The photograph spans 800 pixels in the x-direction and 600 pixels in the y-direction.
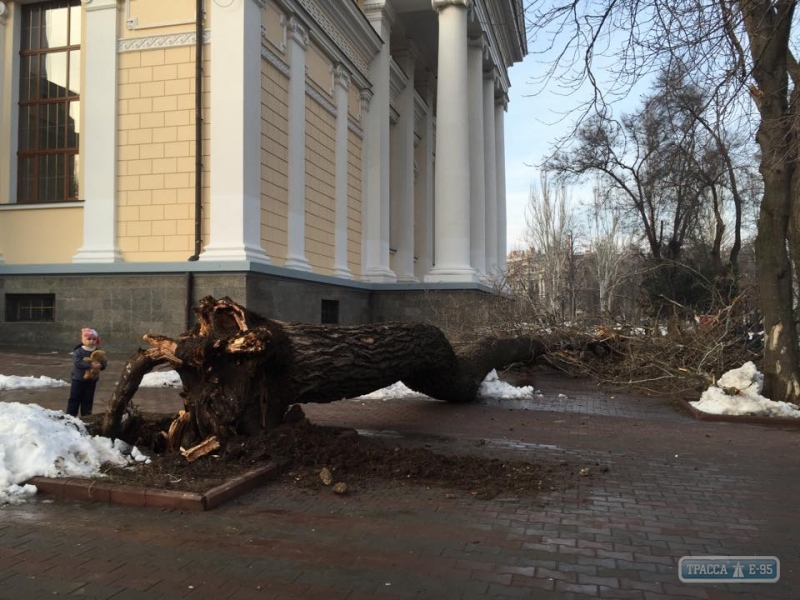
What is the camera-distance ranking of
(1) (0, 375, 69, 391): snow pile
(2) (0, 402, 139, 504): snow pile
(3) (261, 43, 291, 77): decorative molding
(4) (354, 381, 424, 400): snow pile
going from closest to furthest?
(2) (0, 402, 139, 504): snow pile
(1) (0, 375, 69, 391): snow pile
(4) (354, 381, 424, 400): snow pile
(3) (261, 43, 291, 77): decorative molding

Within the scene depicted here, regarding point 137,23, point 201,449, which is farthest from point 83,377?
point 137,23

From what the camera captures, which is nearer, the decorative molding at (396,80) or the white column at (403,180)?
the decorative molding at (396,80)

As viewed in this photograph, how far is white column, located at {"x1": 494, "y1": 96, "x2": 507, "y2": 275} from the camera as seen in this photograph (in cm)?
3547

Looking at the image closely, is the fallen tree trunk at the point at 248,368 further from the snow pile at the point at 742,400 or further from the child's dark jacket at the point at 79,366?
the snow pile at the point at 742,400

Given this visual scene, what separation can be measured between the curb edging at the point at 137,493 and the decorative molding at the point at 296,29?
48.6 feet

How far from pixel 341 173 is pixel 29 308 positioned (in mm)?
9816

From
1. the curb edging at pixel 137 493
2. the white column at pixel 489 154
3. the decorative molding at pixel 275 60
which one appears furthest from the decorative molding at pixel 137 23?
the white column at pixel 489 154

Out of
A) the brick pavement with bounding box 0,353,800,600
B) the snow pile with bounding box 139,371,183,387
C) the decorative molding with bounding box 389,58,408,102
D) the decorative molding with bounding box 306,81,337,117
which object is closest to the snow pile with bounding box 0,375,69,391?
the snow pile with bounding box 139,371,183,387

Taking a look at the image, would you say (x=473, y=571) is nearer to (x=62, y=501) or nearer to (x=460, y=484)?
(x=460, y=484)

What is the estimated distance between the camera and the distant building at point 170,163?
14.7 meters

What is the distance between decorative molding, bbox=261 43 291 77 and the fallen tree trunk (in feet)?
35.9

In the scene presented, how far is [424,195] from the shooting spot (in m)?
33.2

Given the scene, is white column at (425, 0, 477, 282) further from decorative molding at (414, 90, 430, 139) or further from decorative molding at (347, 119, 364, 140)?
decorative molding at (414, 90, 430, 139)

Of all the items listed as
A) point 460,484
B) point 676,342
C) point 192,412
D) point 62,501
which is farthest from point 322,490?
point 676,342
